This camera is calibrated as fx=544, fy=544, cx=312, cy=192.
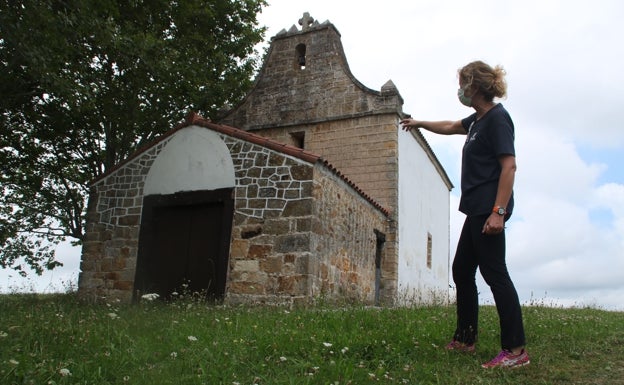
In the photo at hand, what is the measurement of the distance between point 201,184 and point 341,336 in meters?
6.00

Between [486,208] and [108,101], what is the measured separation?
36.5 feet

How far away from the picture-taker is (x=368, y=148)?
13.8m

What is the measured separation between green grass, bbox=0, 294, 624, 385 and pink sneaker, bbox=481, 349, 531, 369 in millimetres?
49

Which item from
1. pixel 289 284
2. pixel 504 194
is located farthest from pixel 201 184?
pixel 504 194

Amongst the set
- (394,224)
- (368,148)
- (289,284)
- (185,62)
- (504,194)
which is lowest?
(289,284)

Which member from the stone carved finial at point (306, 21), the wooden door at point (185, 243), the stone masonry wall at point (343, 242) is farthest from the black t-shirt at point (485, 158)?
the stone carved finial at point (306, 21)

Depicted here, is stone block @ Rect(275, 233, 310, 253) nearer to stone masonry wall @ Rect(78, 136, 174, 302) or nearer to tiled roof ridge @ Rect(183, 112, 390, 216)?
tiled roof ridge @ Rect(183, 112, 390, 216)

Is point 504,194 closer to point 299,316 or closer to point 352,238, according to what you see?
point 299,316

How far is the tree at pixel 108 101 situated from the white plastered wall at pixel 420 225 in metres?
5.44

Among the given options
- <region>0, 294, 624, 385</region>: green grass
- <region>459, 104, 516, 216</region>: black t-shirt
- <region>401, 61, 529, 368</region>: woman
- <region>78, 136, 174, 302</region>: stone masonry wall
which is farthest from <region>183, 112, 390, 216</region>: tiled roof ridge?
<region>459, 104, 516, 216</region>: black t-shirt

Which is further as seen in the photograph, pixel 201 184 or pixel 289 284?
pixel 201 184

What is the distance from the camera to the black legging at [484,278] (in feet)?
12.3

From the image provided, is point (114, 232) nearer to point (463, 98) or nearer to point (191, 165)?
point (191, 165)

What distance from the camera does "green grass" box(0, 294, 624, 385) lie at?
3.49 m
